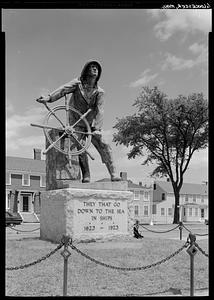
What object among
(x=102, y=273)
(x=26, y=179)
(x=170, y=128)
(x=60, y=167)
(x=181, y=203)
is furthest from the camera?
(x=181, y=203)

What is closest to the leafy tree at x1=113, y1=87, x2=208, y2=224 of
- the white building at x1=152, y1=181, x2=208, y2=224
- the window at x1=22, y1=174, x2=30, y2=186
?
the window at x1=22, y1=174, x2=30, y2=186

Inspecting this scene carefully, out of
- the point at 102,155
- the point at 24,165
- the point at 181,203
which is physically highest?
the point at 102,155

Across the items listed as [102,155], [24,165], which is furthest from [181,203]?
[102,155]

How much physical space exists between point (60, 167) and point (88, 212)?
134cm

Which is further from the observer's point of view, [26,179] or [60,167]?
[26,179]

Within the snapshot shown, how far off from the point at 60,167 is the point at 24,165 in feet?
116

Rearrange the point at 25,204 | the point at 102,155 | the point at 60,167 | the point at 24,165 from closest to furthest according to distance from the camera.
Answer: the point at 60,167 < the point at 102,155 < the point at 25,204 < the point at 24,165

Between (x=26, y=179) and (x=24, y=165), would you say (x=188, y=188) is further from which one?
(x=26, y=179)

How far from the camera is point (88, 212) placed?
931cm

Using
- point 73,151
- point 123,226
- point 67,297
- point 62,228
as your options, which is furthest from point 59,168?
point 67,297

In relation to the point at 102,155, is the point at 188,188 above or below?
below
